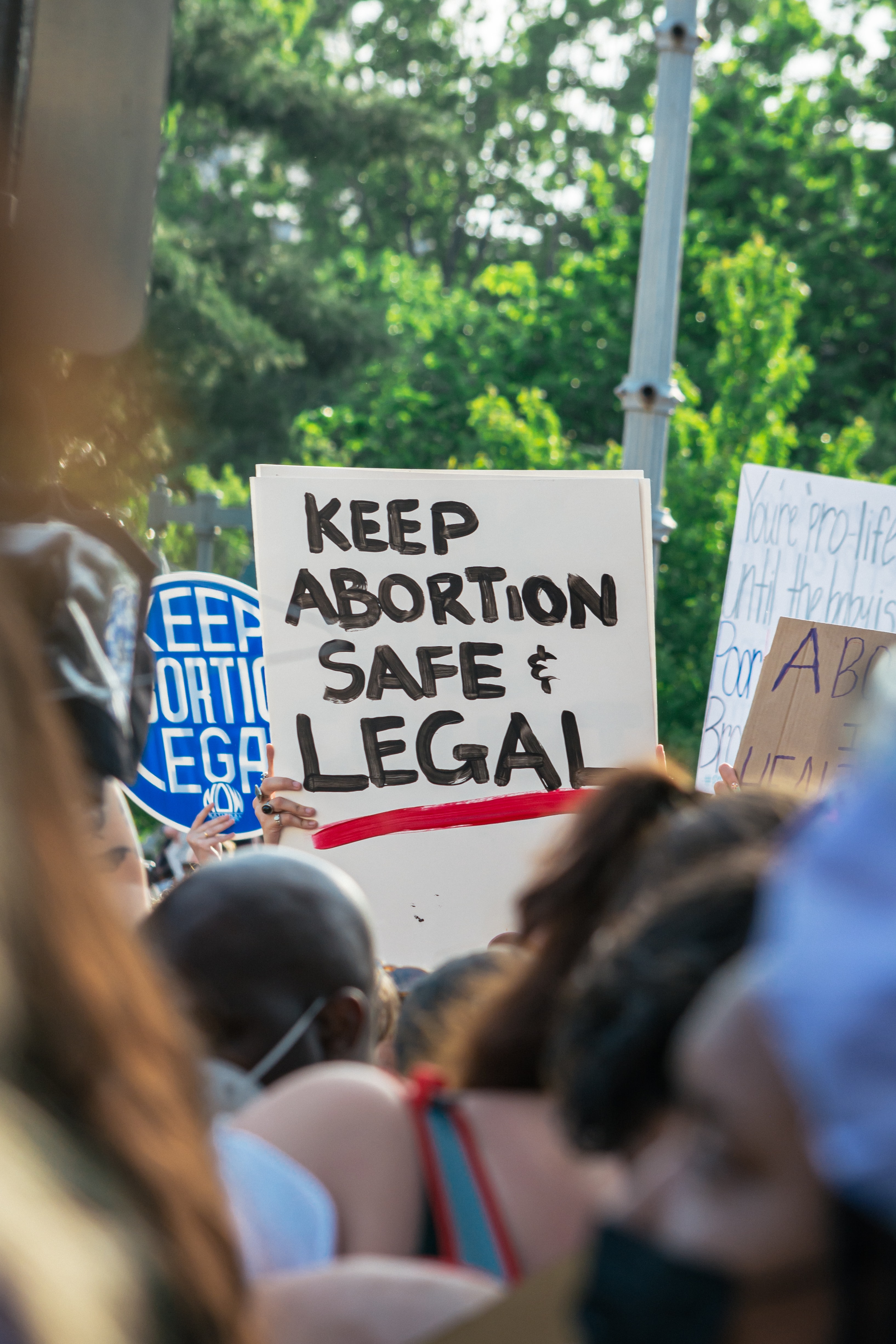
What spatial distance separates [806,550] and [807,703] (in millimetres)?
1490

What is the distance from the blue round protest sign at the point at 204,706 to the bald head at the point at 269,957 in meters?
3.05

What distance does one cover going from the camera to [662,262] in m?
5.44

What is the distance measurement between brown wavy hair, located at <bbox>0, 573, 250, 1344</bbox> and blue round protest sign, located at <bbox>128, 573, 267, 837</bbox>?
3871 millimetres

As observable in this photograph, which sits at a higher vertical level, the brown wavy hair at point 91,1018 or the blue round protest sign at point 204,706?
the brown wavy hair at point 91,1018

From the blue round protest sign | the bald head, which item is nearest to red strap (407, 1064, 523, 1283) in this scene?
the bald head

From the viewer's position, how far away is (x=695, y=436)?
12.0 m

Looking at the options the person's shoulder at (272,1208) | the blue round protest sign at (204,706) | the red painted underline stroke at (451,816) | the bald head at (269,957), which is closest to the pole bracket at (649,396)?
the blue round protest sign at (204,706)

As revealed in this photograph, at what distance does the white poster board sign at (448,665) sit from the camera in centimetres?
364

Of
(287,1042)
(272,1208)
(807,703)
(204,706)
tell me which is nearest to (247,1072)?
(287,1042)

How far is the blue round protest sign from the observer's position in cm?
485

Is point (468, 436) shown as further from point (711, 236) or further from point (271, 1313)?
point (271, 1313)

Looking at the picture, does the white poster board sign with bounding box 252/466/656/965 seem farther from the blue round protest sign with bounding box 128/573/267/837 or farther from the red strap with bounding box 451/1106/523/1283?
the red strap with bounding box 451/1106/523/1283

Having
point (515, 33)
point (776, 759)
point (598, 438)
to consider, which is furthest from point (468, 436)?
point (515, 33)

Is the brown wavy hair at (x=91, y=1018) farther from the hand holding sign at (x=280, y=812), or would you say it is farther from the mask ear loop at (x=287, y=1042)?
the hand holding sign at (x=280, y=812)
